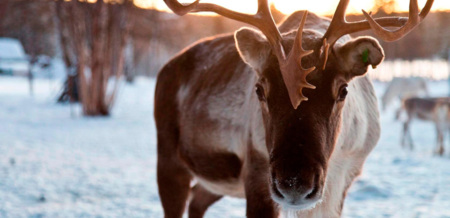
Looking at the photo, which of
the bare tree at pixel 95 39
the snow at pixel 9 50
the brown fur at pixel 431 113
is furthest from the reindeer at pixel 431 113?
the snow at pixel 9 50

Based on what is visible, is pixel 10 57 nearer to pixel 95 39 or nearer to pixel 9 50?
pixel 9 50

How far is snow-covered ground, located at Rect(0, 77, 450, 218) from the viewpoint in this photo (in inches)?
203

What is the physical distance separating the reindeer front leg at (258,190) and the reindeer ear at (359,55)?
2.40 feet

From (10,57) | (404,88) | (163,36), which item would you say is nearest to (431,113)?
(404,88)

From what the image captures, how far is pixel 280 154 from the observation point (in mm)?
2262

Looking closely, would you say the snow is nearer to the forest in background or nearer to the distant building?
the distant building

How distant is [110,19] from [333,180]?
1035 cm

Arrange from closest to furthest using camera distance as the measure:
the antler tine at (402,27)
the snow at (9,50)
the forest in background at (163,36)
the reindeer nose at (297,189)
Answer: the reindeer nose at (297,189)
the antler tine at (402,27)
the forest in background at (163,36)
the snow at (9,50)

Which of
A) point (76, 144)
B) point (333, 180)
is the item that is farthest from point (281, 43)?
point (76, 144)

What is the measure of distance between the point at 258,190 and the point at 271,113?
62 centimetres

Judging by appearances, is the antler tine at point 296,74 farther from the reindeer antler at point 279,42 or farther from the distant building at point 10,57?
the distant building at point 10,57

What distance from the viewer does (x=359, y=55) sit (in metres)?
2.63

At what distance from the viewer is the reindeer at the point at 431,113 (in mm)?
10156

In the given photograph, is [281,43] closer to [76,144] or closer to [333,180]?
[333,180]
